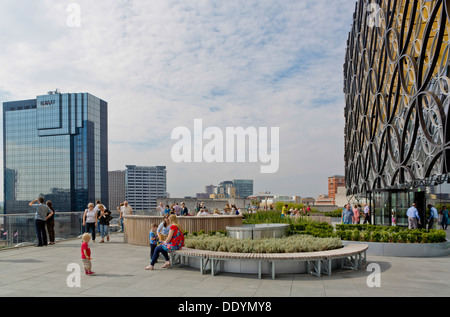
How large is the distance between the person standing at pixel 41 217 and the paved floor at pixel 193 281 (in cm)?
300

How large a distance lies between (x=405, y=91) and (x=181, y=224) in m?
15.0

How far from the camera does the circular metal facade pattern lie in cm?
1694

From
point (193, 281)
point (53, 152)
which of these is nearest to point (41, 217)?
point (193, 281)

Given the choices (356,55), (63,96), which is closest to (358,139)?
(356,55)

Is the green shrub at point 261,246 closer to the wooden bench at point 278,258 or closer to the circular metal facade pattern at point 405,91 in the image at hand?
the wooden bench at point 278,258

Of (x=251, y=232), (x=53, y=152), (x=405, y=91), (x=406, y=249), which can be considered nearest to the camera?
(x=251, y=232)

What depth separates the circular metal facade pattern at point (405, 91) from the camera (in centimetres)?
1694

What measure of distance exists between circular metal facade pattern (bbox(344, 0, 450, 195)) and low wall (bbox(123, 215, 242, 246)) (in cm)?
976

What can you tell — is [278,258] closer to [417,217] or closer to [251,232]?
[251,232]

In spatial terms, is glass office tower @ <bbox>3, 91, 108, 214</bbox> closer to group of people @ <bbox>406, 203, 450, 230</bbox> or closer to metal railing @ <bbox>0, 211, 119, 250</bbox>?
metal railing @ <bbox>0, 211, 119, 250</bbox>

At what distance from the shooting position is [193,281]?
8.98m

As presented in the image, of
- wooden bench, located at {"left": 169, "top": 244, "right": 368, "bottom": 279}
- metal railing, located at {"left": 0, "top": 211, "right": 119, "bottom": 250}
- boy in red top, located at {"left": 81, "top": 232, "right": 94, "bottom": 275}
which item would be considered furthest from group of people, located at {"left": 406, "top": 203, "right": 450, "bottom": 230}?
metal railing, located at {"left": 0, "top": 211, "right": 119, "bottom": 250}

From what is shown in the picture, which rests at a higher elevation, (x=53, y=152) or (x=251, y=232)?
(x=53, y=152)

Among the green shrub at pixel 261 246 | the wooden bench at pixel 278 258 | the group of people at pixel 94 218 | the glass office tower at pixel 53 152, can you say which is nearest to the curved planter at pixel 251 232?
the green shrub at pixel 261 246
